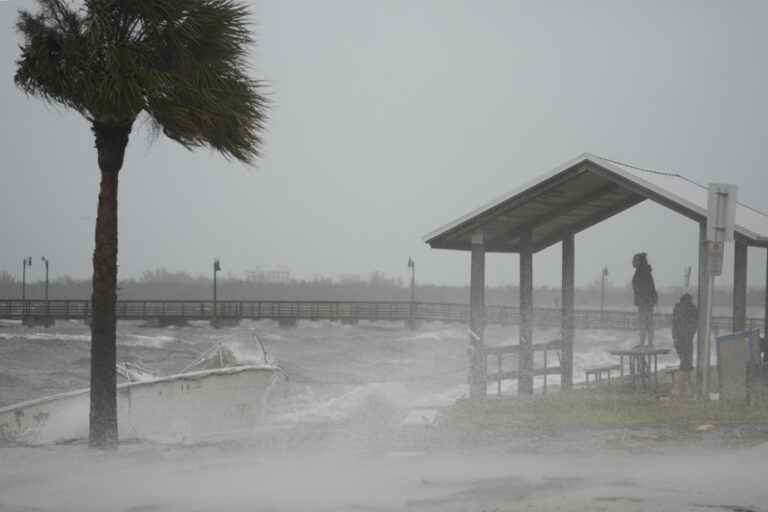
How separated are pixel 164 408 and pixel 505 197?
7.30 meters

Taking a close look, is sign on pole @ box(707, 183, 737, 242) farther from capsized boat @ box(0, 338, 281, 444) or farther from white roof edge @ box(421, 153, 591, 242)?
capsized boat @ box(0, 338, 281, 444)

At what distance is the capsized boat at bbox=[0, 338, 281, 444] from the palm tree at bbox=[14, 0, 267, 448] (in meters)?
2.99

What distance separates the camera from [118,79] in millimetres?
11805

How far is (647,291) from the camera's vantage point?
17.3 metres

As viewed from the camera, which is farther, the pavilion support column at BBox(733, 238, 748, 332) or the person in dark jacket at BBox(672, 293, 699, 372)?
the pavilion support column at BBox(733, 238, 748, 332)

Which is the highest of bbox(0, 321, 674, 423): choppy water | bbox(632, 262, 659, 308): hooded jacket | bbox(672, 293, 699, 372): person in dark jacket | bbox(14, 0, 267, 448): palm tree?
bbox(14, 0, 267, 448): palm tree

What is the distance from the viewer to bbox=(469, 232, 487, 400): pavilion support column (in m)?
16.3

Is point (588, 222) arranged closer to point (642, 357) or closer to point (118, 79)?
point (642, 357)

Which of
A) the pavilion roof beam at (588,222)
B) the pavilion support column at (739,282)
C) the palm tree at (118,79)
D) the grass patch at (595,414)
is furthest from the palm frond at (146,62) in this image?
the pavilion support column at (739,282)

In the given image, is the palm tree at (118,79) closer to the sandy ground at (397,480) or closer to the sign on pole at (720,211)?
the sandy ground at (397,480)

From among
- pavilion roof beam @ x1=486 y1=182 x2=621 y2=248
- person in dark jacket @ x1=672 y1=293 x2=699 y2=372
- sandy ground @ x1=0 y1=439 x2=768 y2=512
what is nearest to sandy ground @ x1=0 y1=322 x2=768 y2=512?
sandy ground @ x1=0 y1=439 x2=768 y2=512

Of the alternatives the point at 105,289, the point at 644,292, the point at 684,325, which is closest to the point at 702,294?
the point at 684,325

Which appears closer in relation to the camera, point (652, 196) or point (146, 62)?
point (146, 62)

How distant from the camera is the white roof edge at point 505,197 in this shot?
15203 millimetres
